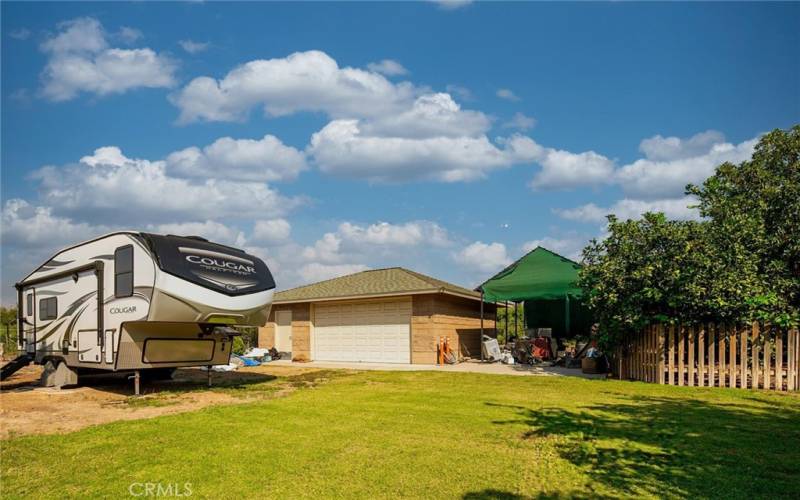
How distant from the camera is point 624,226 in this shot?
13406 mm

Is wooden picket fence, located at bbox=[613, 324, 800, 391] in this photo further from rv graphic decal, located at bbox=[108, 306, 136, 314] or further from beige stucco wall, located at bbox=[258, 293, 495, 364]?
rv graphic decal, located at bbox=[108, 306, 136, 314]

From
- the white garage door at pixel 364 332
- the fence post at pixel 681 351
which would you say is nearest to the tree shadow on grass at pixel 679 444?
the fence post at pixel 681 351

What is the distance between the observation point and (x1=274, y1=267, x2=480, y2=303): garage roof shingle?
19812mm

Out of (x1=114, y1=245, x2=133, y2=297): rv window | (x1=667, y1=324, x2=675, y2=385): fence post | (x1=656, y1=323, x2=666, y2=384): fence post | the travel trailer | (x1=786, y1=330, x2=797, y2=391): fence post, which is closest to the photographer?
the travel trailer

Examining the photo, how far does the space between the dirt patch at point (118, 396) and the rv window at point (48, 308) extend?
1.68 m

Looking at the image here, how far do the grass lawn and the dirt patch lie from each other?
886mm

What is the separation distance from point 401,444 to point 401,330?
1386cm

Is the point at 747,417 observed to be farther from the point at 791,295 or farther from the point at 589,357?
the point at 589,357

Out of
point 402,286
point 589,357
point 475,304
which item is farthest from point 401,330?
point 589,357

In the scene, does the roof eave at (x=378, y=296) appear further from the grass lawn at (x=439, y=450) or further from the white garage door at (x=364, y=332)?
the grass lawn at (x=439, y=450)

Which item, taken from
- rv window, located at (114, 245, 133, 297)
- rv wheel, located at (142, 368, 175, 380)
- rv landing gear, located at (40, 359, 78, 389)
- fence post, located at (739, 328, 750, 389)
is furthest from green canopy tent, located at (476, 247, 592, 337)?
rv landing gear, located at (40, 359, 78, 389)

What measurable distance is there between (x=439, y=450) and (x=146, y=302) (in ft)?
21.7

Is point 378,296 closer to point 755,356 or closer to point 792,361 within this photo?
point 755,356

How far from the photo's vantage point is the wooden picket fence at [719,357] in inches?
440
